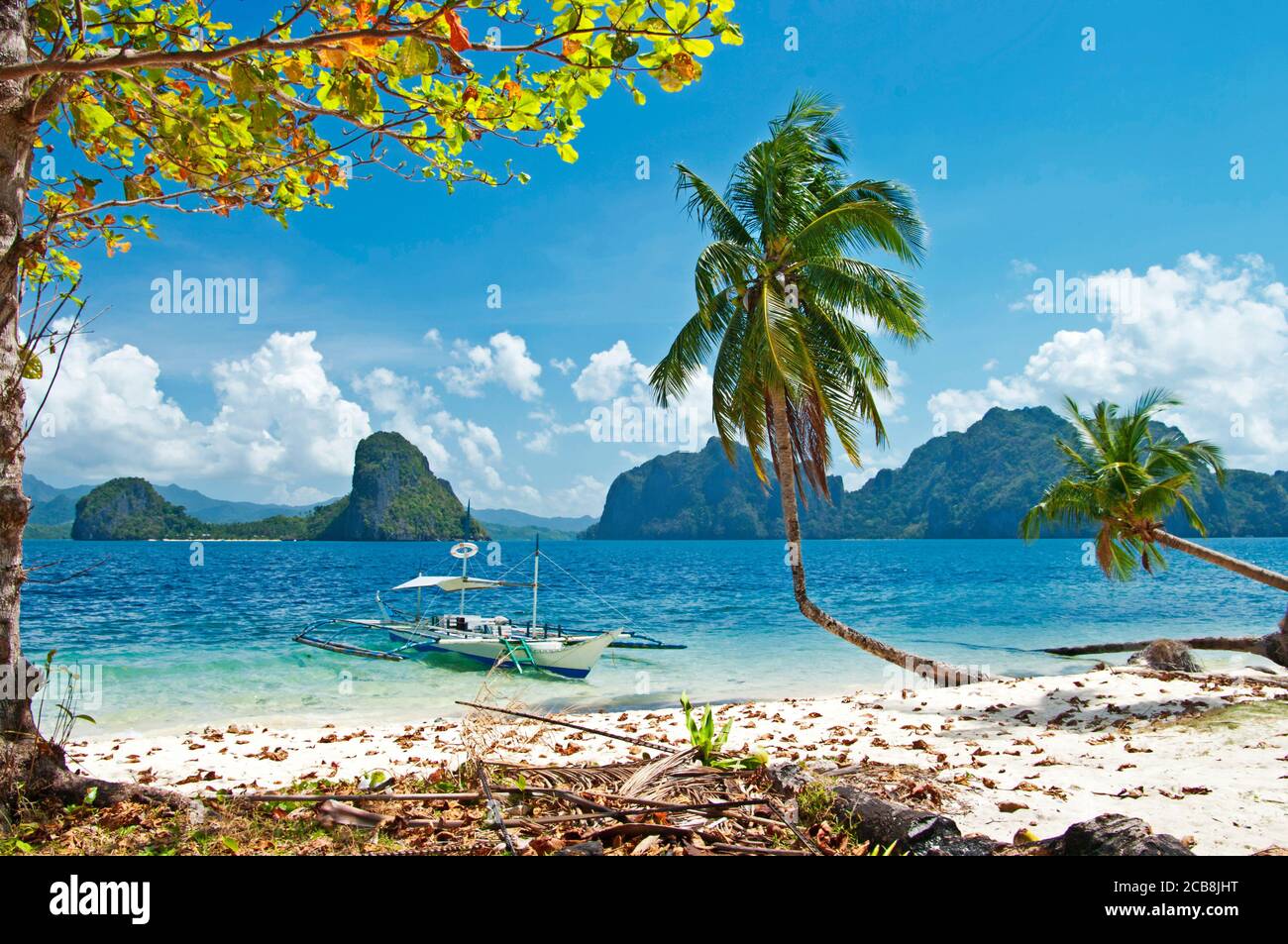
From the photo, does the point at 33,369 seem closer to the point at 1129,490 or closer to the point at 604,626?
the point at 1129,490

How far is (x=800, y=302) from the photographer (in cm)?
1379

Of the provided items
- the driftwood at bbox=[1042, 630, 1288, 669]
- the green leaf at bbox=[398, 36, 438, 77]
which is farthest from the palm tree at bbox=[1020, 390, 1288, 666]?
the green leaf at bbox=[398, 36, 438, 77]

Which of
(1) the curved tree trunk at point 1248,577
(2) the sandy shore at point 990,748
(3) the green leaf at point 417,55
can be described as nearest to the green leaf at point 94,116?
(3) the green leaf at point 417,55

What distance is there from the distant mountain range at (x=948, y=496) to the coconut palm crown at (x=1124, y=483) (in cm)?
12703

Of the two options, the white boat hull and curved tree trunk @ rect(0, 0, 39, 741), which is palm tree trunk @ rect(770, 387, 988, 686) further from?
curved tree trunk @ rect(0, 0, 39, 741)

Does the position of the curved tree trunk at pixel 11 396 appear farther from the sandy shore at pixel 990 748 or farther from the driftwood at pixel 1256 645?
the driftwood at pixel 1256 645

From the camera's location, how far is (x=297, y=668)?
64.7 feet

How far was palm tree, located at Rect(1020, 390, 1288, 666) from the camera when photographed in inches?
573

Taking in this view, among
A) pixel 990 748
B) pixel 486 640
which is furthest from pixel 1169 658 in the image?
pixel 486 640

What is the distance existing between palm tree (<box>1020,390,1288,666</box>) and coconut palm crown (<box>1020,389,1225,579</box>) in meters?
0.02

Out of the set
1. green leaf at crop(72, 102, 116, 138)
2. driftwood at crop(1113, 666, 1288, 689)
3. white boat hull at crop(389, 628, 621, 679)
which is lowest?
white boat hull at crop(389, 628, 621, 679)
